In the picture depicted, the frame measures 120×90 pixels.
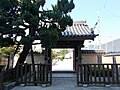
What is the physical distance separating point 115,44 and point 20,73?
Result: 14281 millimetres

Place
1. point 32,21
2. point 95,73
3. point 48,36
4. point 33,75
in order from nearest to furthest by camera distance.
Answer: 1. point 48,36
2. point 32,21
3. point 95,73
4. point 33,75

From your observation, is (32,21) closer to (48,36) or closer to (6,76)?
(48,36)

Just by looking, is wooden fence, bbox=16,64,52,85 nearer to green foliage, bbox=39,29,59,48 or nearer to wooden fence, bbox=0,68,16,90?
wooden fence, bbox=0,68,16,90

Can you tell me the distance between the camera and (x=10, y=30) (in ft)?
27.9

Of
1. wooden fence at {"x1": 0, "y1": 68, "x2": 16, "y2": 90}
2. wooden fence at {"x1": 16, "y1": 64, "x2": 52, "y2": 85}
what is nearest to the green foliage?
wooden fence at {"x1": 16, "y1": 64, "x2": 52, "y2": 85}

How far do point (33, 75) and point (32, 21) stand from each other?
2700 mm

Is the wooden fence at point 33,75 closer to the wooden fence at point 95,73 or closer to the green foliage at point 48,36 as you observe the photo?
the wooden fence at point 95,73

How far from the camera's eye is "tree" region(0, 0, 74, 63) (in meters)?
8.06

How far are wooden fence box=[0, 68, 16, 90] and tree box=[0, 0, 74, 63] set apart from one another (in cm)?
127

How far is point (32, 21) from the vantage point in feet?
26.3

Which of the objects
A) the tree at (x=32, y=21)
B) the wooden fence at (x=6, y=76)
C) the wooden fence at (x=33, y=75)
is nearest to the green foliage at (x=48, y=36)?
the tree at (x=32, y=21)

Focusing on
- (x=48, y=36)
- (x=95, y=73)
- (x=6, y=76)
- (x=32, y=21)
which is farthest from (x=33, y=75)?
(x=95, y=73)

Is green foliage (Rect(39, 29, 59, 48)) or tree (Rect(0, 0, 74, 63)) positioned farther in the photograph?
tree (Rect(0, 0, 74, 63))

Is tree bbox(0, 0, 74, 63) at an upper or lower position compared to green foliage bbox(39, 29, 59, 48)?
upper
